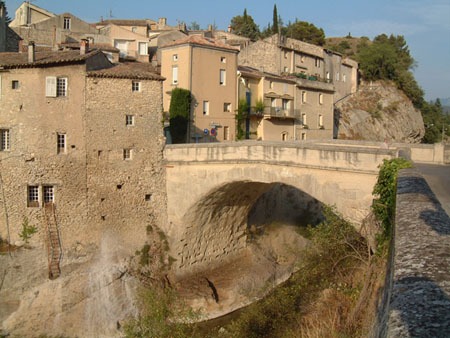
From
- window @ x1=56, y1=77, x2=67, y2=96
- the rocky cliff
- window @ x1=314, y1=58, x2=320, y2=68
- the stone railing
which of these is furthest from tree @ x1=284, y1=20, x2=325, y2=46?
the stone railing

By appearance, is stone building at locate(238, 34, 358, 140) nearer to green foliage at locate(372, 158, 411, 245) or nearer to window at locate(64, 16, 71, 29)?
window at locate(64, 16, 71, 29)

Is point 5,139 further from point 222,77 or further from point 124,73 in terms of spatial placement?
point 222,77

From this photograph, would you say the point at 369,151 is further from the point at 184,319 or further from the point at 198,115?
the point at 198,115

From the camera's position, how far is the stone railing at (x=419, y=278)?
3.26 m

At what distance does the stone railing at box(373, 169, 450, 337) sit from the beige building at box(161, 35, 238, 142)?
28202 mm

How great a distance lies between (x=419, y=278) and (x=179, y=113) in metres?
30.4

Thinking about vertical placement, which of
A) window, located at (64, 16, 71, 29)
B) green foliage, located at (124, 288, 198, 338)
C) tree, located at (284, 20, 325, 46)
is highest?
tree, located at (284, 20, 325, 46)

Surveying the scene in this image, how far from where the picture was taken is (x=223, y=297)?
2667 cm

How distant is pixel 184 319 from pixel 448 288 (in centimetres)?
1748

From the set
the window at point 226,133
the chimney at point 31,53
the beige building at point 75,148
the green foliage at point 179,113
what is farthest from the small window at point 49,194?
the window at point 226,133

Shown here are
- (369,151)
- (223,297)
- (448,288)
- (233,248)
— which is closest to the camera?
(448,288)

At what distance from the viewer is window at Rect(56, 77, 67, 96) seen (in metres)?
24.4

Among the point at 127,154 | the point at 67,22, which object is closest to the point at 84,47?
the point at 127,154

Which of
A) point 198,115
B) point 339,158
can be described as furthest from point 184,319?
point 198,115
